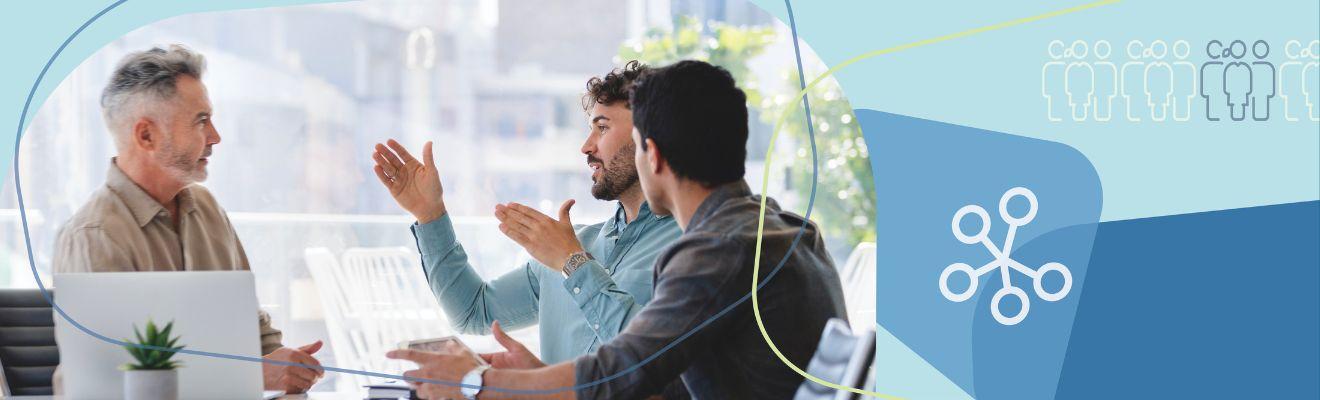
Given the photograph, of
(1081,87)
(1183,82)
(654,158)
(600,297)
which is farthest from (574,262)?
(1183,82)

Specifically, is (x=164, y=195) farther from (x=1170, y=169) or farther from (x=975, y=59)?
(x=1170, y=169)

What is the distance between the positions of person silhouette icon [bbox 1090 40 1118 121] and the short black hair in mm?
815

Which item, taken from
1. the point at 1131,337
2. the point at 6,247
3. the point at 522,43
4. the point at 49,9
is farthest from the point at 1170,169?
the point at 6,247

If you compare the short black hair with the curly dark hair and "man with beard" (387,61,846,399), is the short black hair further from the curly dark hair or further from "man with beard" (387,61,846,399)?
the curly dark hair

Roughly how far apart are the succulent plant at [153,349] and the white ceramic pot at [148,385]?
10mm

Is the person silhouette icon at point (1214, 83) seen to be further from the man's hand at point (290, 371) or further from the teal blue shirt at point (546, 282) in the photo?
the man's hand at point (290, 371)

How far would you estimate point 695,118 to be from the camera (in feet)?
4.88

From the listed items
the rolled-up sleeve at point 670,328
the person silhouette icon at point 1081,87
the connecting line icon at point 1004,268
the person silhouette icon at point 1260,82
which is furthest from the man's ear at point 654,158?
the person silhouette icon at point 1260,82

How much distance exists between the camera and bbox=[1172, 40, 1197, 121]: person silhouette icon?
2.02 metres

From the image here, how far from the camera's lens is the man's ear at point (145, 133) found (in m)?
1.71

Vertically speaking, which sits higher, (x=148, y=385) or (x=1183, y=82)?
(x=1183, y=82)

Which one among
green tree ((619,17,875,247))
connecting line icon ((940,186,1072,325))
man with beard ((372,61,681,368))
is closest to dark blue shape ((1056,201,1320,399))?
connecting line icon ((940,186,1072,325))

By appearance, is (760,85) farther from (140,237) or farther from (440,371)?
(140,237)

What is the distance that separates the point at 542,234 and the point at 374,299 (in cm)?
65
